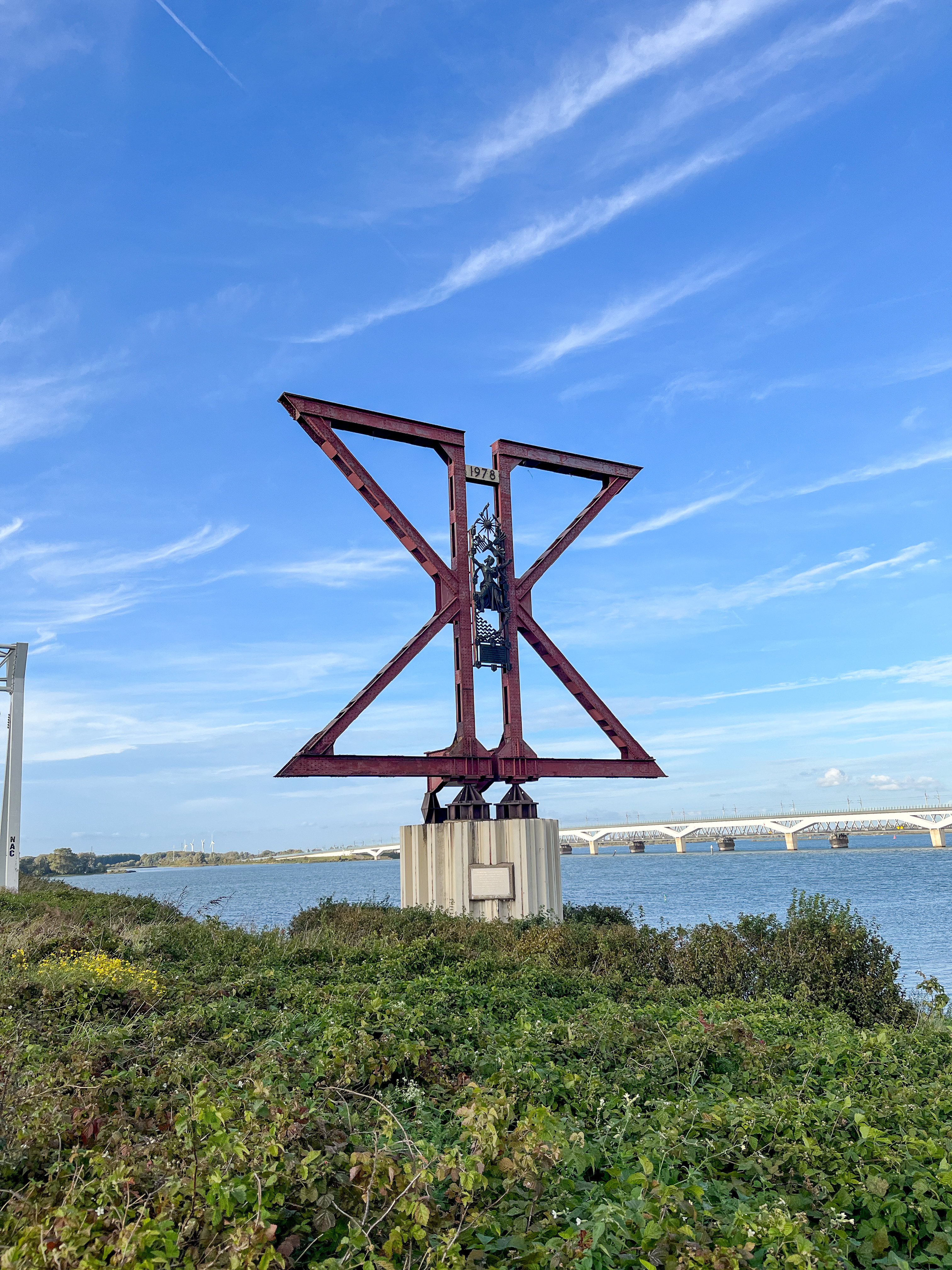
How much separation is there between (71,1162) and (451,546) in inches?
776

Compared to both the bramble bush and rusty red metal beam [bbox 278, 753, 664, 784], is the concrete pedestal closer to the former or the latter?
rusty red metal beam [bbox 278, 753, 664, 784]

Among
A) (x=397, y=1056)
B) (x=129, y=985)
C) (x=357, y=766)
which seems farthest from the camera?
(x=357, y=766)

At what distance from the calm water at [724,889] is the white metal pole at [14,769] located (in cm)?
352

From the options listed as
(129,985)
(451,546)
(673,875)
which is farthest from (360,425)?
(673,875)

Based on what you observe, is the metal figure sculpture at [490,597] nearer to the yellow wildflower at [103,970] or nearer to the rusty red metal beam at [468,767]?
the rusty red metal beam at [468,767]

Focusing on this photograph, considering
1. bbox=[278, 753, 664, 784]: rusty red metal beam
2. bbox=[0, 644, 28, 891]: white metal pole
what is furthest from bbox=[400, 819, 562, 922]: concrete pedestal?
bbox=[0, 644, 28, 891]: white metal pole

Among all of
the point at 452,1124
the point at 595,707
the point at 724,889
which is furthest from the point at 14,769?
the point at 724,889

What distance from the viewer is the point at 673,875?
88.3 meters

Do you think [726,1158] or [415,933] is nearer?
[726,1158]

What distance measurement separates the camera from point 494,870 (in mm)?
21609

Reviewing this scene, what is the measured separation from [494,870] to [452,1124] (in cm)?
1567

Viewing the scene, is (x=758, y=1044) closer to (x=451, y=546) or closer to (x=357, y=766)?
(x=357, y=766)

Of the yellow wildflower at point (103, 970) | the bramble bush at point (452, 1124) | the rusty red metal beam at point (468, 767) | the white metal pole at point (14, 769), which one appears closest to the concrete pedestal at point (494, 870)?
the rusty red metal beam at point (468, 767)

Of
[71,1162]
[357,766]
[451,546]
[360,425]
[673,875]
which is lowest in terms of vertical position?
[673,875]
